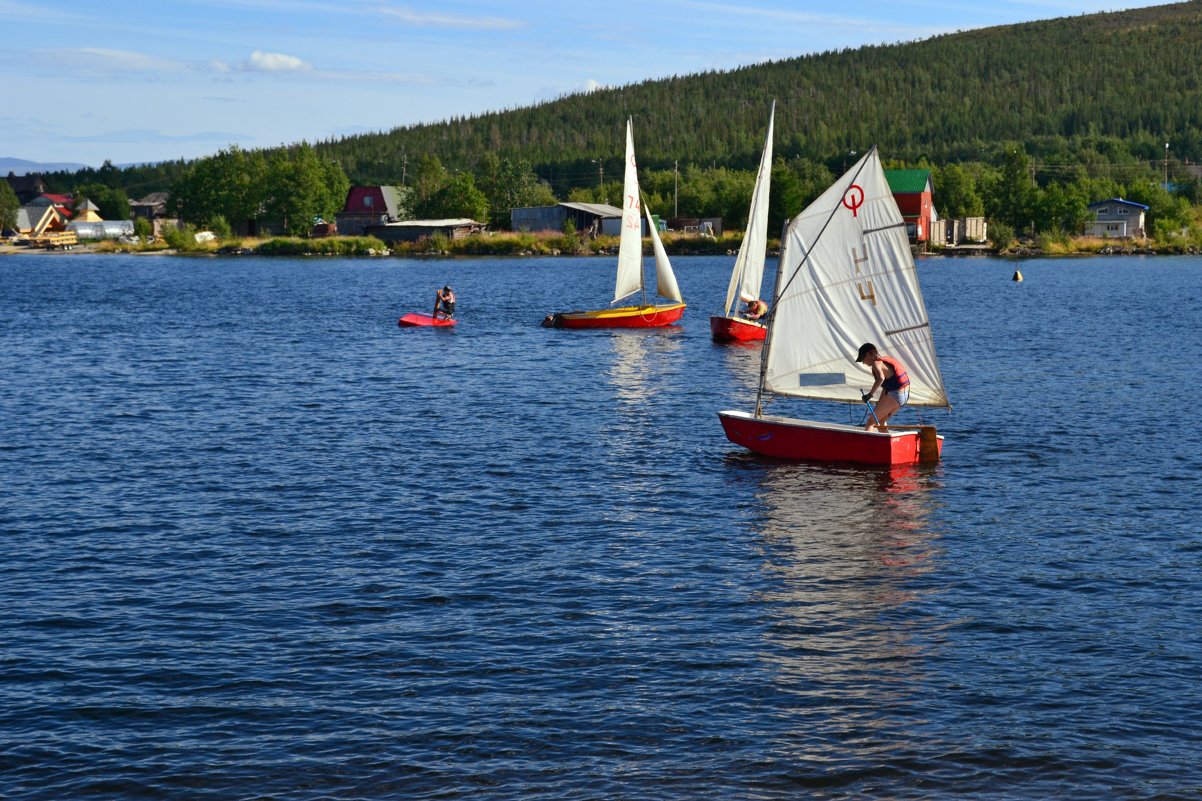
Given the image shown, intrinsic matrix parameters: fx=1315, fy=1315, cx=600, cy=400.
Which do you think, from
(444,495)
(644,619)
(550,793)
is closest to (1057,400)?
(444,495)

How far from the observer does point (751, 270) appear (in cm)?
7350

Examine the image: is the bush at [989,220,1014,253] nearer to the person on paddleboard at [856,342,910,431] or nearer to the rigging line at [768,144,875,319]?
the rigging line at [768,144,875,319]

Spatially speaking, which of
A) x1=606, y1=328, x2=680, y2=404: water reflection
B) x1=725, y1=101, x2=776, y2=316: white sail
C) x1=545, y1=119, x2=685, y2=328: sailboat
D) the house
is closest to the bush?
the house

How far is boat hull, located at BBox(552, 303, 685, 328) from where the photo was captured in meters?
83.0

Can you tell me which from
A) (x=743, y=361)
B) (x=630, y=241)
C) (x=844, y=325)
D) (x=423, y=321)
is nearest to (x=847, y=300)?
(x=844, y=325)

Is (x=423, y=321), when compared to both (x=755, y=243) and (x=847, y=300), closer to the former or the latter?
(x=755, y=243)

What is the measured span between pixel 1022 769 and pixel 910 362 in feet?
76.2

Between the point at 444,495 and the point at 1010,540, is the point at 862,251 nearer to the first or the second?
the point at 1010,540

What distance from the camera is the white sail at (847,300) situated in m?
40.2

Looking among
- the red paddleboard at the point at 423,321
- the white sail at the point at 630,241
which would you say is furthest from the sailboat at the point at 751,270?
the red paddleboard at the point at 423,321

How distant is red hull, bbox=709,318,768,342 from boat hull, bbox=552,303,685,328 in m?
7.60

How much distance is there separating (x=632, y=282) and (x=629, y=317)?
283cm

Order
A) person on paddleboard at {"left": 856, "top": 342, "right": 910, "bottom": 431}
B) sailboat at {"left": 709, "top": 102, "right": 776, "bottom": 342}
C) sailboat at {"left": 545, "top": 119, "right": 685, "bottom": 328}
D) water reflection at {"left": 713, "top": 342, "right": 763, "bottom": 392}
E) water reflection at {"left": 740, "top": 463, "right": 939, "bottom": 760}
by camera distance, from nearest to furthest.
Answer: water reflection at {"left": 740, "top": 463, "right": 939, "bottom": 760}
person on paddleboard at {"left": 856, "top": 342, "right": 910, "bottom": 431}
water reflection at {"left": 713, "top": 342, "right": 763, "bottom": 392}
sailboat at {"left": 709, "top": 102, "right": 776, "bottom": 342}
sailboat at {"left": 545, "top": 119, "right": 685, "bottom": 328}

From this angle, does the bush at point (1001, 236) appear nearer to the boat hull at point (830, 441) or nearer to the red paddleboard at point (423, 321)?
the red paddleboard at point (423, 321)
